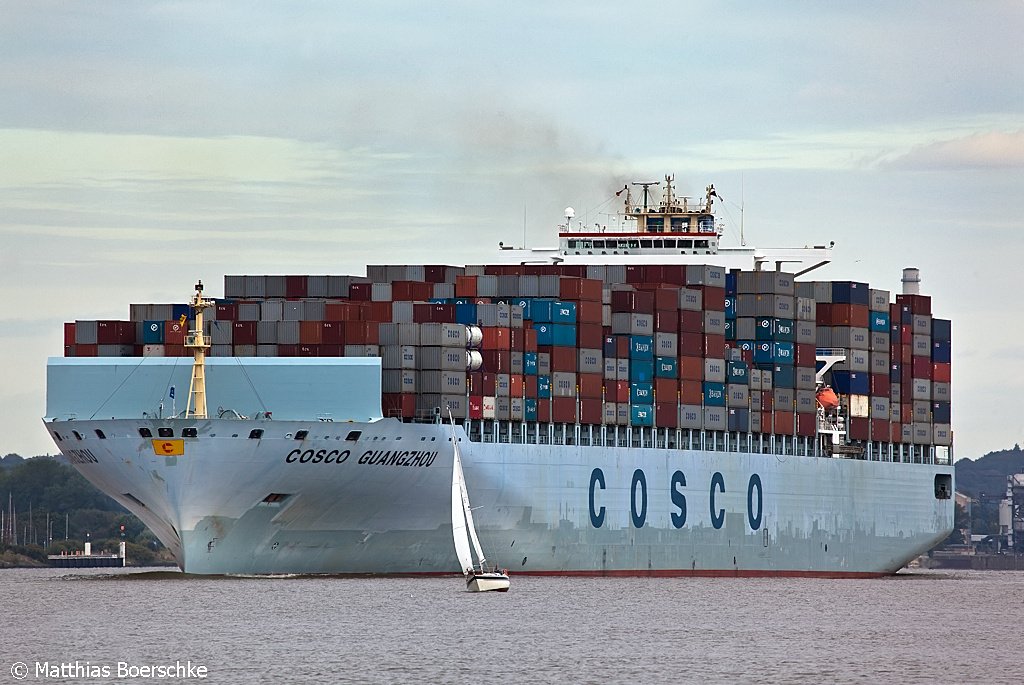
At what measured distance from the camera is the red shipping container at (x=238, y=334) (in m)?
74.6

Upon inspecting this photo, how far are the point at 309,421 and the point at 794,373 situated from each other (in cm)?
2609

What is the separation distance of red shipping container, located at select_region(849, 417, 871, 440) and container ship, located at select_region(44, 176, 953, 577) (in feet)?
0.37

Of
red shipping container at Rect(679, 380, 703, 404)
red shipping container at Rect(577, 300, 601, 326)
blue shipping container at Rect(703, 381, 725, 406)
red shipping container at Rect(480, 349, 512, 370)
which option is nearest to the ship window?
red shipping container at Rect(480, 349, 512, 370)

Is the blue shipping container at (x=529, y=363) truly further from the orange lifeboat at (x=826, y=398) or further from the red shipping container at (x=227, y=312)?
the orange lifeboat at (x=826, y=398)

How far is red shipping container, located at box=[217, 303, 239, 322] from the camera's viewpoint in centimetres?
7556

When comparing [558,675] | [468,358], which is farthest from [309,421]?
[558,675]

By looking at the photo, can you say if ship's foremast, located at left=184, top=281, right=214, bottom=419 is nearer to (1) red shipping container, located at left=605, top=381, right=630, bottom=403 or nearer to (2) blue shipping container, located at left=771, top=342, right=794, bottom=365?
(1) red shipping container, located at left=605, top=381, right=630, bottom=403

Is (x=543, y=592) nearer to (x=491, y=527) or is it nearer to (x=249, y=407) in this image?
(x=491, y=527)

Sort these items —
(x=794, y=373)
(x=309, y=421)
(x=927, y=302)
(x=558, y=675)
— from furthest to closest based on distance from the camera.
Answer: (x=927, y=302) → (x=794, y=373) → (x=309, y=421) → (x=558, y=675)

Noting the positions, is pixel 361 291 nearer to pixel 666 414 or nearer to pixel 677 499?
pixel 666 414

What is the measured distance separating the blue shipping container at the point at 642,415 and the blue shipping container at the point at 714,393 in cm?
324

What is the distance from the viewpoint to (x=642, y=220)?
10225cm

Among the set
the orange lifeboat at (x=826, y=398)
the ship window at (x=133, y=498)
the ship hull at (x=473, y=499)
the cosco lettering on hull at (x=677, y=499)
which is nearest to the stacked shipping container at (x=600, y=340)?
the orange lifeboat at (x=826, y=398)

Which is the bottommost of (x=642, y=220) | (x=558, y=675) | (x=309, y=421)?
(x=558, y=675)
